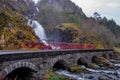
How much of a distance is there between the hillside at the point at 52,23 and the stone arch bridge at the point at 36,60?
15189 mm

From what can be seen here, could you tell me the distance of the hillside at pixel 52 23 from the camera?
6045cm

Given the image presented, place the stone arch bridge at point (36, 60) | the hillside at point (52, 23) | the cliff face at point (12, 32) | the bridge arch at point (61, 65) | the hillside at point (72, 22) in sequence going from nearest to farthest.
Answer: the stone arch bridge at point (36, 60) → the bridge arch at point (61, 65) → the cliff face at point (12, 32) → the hillside at point (52, 23) → the hillside at point (72, 22)

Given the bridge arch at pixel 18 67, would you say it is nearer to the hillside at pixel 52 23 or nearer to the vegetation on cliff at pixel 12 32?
the vegetation on cliff at pixel 12 32

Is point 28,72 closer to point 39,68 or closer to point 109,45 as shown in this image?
point 39,68

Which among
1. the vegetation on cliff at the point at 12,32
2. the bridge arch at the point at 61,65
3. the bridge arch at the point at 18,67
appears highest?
the vegetation on cliff at the point at 12,32

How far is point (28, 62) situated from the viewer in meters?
26.8

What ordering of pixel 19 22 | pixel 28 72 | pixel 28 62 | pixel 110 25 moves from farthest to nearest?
pixel 110 25, pixel 19 22, pixel 28 72, pixel 28 62

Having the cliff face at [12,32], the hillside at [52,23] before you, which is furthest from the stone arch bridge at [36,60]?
the hillside at [52,23]

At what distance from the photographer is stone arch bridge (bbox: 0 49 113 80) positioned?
74.9 feet

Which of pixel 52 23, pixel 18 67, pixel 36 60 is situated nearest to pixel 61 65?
pixel 36 60

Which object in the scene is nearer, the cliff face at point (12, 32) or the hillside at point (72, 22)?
the cliff face at point (12, 32)

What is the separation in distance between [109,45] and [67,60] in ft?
276

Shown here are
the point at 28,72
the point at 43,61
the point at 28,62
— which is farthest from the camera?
the point at 43,61

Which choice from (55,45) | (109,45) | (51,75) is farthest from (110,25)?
(51,75)
